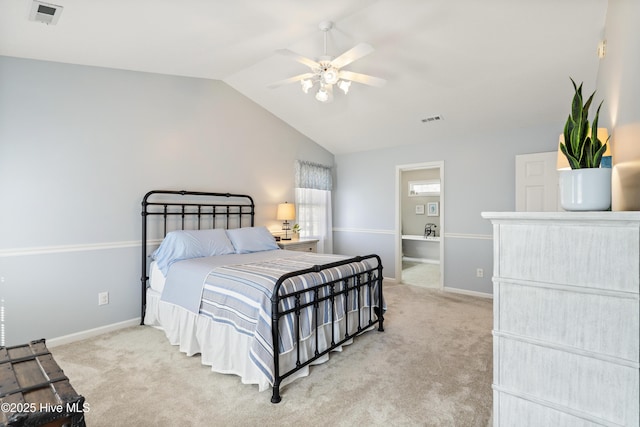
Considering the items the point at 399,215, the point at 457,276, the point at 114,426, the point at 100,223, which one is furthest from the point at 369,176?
the point at 114,426

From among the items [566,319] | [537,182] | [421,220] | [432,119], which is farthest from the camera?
[421,220]

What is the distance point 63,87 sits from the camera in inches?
119

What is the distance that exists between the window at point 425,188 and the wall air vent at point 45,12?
674 centimetres

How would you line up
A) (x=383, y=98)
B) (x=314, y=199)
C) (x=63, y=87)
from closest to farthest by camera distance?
1. (x=63, y=87)
2. (x=383, y=98)
3. (x=314, y=199)

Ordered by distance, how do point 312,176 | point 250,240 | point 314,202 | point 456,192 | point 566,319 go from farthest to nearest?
point 314,202, point 312,176, point 456,192, point 250,240, point 566,319

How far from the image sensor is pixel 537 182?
13.6 feet

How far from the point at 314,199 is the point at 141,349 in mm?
3653

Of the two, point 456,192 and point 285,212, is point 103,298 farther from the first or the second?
point 456,192

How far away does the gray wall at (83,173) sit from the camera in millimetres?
2785

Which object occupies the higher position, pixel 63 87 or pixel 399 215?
pixel 63 87

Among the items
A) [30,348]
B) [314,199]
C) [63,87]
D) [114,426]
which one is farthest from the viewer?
[314,199]

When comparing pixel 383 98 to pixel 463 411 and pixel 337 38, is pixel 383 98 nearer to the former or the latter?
pixel 337 38

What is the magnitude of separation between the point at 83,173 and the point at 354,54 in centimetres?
283

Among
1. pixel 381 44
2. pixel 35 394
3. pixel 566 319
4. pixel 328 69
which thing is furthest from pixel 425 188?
pixel 35 394
